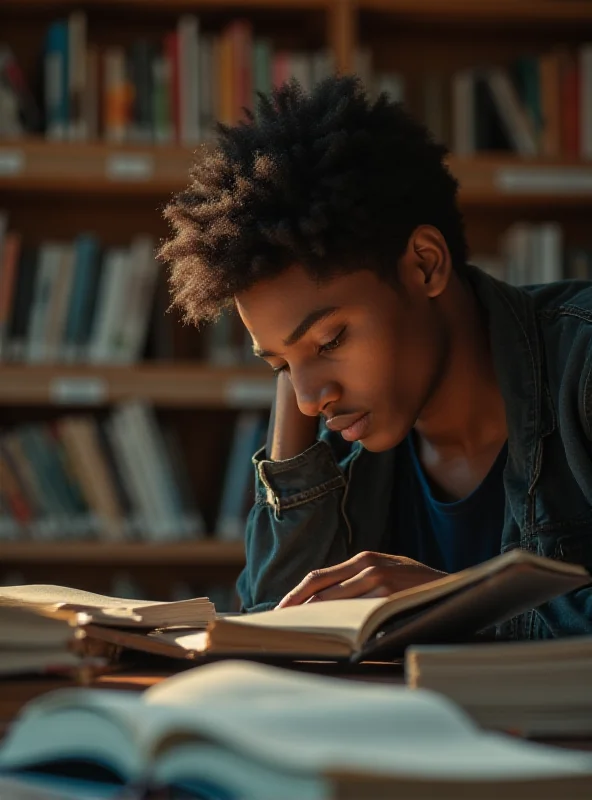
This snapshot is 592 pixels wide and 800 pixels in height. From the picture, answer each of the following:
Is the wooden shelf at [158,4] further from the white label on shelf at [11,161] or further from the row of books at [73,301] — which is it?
the row of books at [73,301]

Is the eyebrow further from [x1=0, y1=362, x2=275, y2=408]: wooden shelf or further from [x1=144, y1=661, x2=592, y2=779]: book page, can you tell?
[x1=0, y1=362, x2=275, y2=408]: wooden shelf

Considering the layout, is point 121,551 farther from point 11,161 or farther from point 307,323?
point 307,323

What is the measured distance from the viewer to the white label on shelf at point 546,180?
8.21 feet

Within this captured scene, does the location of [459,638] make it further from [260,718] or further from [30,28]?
[30,28]

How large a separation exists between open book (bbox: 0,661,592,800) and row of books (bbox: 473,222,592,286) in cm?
214

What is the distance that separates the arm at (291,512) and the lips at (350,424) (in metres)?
0.17

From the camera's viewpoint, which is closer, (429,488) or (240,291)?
(240,291)

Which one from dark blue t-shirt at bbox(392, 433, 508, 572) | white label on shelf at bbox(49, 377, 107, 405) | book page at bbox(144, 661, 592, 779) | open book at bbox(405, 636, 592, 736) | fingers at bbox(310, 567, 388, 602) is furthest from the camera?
A: white label on shelf at bbox(49, 377, 107, 405)

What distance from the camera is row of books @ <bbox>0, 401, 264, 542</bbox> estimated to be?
7.95ft

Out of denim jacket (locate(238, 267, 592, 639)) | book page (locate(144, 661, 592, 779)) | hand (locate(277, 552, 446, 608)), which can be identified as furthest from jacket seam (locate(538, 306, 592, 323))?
book page (locate(144, 661, 592, 779))

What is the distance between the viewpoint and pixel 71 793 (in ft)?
1.58

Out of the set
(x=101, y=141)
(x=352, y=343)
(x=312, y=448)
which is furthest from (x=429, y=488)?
(x=101, y=141)

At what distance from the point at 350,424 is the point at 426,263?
0.21 m

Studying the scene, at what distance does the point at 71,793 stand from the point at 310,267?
2.42 feet
